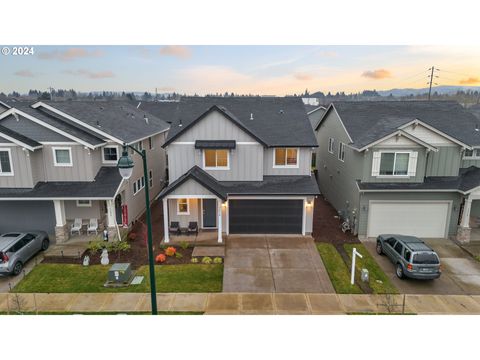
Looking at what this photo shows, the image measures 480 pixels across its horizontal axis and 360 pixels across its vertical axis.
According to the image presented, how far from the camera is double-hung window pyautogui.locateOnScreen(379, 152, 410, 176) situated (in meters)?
18.6

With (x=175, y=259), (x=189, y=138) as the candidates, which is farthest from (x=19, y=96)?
(x=175, y=259)

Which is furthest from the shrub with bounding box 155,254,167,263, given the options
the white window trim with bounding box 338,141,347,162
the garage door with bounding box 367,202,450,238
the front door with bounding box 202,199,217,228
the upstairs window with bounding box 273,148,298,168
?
the white window trim with bounding box 338,141,347,162

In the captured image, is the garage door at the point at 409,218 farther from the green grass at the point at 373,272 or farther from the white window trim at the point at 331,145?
the white window trim at the point at 331,145

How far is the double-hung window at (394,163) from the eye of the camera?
1862 cm

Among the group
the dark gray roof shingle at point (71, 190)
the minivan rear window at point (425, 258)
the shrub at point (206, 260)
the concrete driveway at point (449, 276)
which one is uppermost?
the dark gray roof shingle at point (71, 190)

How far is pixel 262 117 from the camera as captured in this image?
21734 mm

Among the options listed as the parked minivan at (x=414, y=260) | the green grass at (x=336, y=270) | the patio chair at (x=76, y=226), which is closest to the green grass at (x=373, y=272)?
the green grass at (x=336, y=270)

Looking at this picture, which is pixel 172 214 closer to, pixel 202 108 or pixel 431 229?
pixel 202 108

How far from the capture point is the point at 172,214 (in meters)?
19.5

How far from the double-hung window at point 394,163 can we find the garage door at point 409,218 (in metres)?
1.79

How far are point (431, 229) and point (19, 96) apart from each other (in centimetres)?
5454

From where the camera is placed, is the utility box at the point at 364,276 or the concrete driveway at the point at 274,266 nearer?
the concrete driveway at the point at 274,266

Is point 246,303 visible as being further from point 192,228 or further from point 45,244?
point 45,244

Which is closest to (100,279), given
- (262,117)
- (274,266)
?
(274,266)
